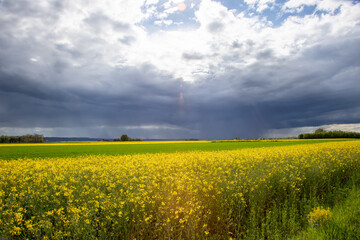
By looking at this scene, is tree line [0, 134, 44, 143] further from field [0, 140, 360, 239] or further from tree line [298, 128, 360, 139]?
tree line [298, 128, 360, 139]

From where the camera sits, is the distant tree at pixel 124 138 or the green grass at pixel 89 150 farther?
the distant tree at pixel 124 138

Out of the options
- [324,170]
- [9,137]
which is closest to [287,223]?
[324,170]

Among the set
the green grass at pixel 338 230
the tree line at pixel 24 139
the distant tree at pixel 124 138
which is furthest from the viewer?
the distant tree at pixel 124 138

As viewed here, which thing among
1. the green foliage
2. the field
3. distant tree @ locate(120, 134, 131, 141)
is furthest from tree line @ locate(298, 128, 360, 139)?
the field

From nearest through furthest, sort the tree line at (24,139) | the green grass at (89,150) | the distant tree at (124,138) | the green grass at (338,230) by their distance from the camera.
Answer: the green grass at (338,230) < the green grass at (89,150) < the tree line at (24,139) < the distant tree at (124,138)

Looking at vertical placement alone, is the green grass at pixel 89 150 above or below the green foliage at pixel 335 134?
below

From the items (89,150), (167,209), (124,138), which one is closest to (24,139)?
(124,138)

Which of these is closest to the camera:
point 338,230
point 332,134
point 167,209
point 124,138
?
point 338,230

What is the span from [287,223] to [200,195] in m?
2.97

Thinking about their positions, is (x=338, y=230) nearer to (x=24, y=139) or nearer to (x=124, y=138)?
(x=124, y=138)

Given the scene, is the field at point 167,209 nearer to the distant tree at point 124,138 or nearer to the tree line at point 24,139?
the distant tree at point 124,138

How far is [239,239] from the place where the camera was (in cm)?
602

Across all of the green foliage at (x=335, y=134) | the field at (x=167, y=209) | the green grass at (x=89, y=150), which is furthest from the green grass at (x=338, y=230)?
the green foliage at (x=335, y=134)

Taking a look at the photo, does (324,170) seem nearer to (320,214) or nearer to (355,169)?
(355,169)
